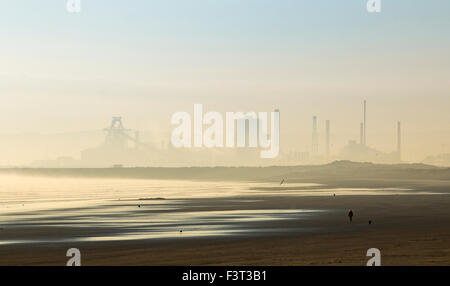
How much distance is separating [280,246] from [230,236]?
6.93m

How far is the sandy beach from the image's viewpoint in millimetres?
37219

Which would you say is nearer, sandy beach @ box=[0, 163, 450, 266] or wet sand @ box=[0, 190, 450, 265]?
wet sand @ box=[0, 190, 450, 265]

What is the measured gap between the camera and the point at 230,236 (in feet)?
161

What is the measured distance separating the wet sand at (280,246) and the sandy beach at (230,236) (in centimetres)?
5

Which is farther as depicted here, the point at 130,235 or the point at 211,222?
the point at 211,222

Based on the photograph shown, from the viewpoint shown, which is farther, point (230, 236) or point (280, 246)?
point (230, 236)

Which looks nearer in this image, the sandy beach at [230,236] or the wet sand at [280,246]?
the wet sand at [280,246]

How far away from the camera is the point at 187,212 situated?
2953 inches

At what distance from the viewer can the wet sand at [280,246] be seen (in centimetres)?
3609

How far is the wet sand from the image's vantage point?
36.1 meters

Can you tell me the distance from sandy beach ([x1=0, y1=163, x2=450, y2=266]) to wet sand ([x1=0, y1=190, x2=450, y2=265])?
5cm
